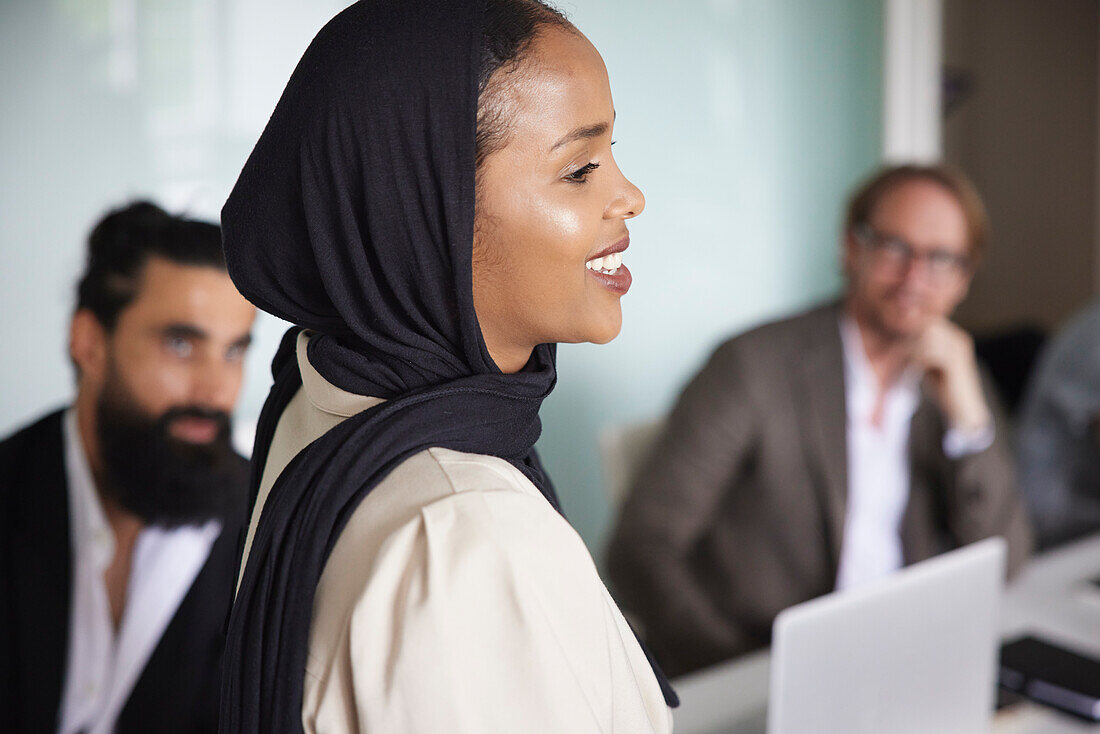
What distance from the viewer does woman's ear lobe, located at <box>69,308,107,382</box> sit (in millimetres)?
1165

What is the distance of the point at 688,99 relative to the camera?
2062mm

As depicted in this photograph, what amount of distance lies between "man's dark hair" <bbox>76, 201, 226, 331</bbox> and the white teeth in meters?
0.71

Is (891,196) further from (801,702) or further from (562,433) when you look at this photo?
(801,702)

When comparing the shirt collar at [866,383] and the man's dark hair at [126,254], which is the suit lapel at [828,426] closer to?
the shirt collar at [866,383]

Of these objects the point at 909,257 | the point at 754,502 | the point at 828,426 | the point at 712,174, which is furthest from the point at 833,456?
the point at 712,174

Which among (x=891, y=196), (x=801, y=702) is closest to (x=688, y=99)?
(x=891, y=196)

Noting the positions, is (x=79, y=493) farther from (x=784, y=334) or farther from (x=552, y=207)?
(x=784, y=334)

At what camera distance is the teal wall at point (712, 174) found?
1918mm

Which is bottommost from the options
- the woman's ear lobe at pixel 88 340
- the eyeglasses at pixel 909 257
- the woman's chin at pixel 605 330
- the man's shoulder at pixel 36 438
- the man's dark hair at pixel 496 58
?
the man's shoulder at pixel 36 438

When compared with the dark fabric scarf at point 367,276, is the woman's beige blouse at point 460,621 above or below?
below

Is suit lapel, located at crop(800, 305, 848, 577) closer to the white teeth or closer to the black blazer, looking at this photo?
the black blazer

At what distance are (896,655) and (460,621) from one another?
Answer: 71 cm

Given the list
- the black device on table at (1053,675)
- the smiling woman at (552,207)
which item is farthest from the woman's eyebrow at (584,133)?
the black device on table at (1053,675)

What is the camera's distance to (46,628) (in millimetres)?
1165
